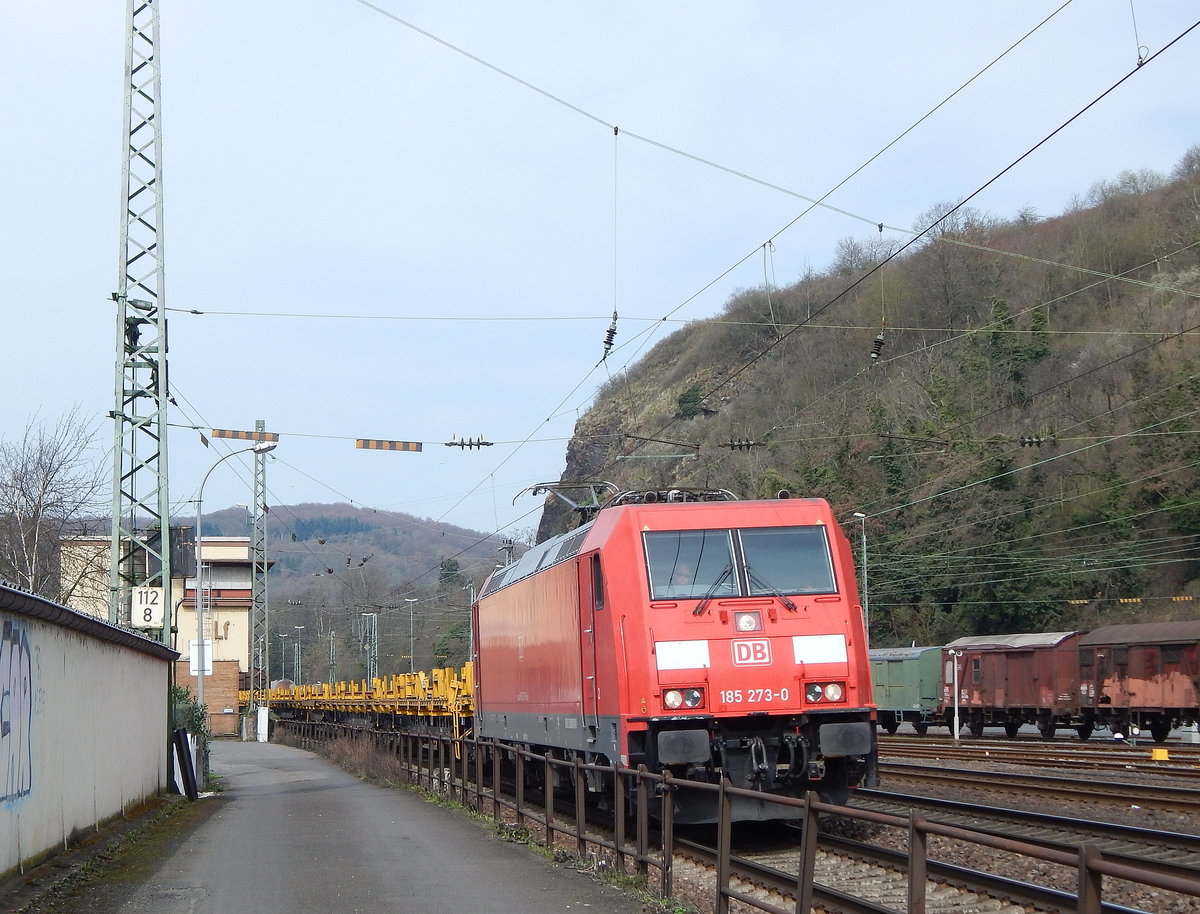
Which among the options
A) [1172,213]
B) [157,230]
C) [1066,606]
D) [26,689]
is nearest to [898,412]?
[1066,606]

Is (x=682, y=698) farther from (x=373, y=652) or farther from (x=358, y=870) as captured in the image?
(x=373, y=652)

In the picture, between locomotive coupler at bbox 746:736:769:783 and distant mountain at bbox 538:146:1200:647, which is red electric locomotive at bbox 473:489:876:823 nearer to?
locomotive coupler at bbox 746:736:769:783

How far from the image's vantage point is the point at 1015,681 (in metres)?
37.1

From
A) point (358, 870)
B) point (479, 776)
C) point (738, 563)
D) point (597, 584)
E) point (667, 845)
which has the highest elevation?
point (738, 563)

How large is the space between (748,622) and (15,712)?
21.0ft

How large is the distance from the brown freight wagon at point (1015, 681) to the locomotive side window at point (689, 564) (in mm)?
24716

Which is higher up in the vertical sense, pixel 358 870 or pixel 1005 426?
pixel 1005 426

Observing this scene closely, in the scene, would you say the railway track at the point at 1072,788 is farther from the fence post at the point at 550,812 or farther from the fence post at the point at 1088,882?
the fence post at the point at 1088,882

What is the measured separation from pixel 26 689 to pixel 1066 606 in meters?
42.4

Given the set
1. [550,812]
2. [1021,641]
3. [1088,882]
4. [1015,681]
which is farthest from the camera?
[1021,641]

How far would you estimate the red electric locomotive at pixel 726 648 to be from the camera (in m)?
12.3


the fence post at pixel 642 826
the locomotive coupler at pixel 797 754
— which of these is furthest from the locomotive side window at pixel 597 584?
the fence post at pixel 642 826

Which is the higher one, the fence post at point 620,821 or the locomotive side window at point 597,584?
the locomotive side window at point 597,584

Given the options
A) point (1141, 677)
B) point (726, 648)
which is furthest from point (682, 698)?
point (1141, 677)
